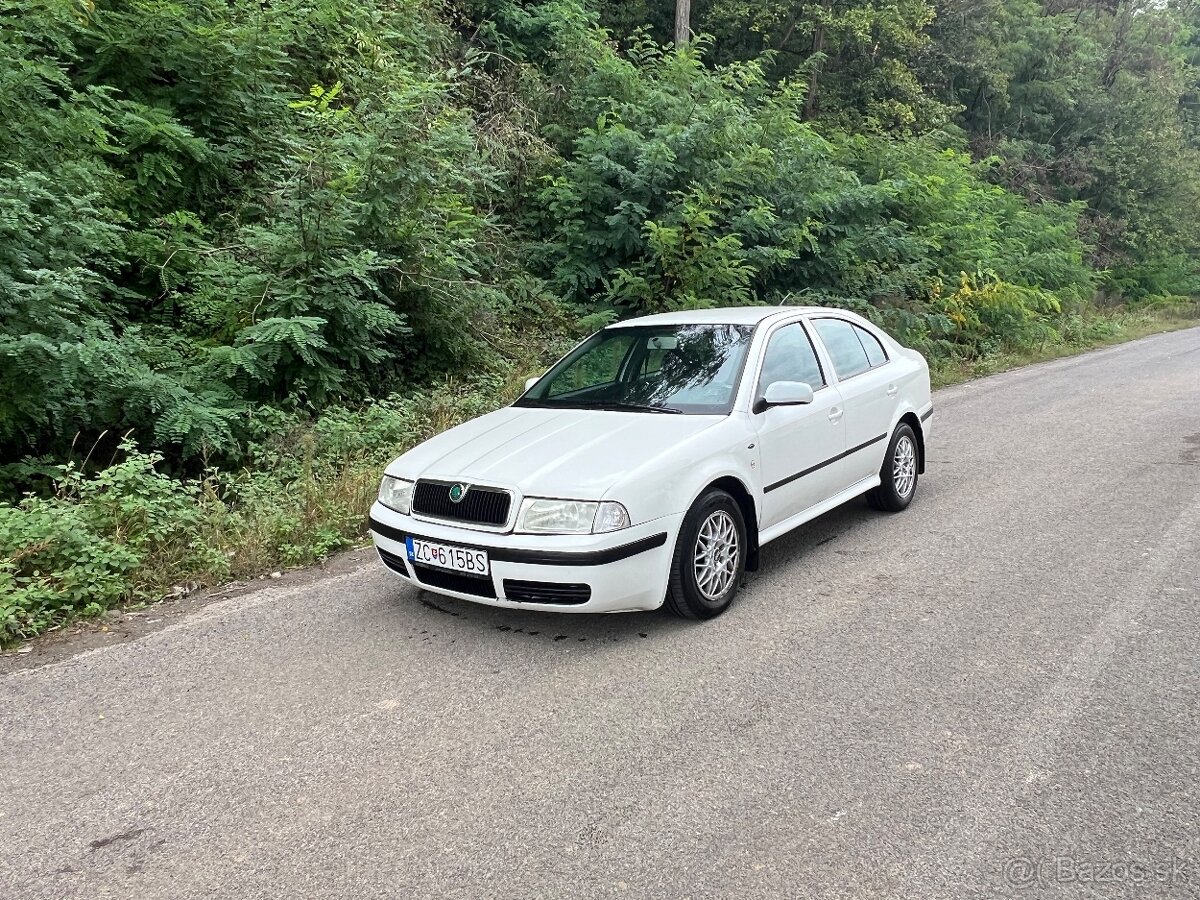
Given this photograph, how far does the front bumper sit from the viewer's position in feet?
13.1

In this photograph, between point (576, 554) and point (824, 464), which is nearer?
point (576, 554)

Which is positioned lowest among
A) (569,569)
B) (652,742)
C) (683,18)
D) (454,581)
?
(652,742)

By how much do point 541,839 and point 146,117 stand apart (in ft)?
27.5

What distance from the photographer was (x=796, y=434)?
16.8 feet

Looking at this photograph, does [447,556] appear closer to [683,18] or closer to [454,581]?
[454,581]

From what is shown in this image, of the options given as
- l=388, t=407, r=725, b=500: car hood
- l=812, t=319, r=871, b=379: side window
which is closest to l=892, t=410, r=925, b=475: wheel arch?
l=812, t=319, r=871, b=379: side window

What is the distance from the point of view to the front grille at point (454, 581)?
13.7ft

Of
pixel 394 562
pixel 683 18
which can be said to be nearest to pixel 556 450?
pixel 394 562

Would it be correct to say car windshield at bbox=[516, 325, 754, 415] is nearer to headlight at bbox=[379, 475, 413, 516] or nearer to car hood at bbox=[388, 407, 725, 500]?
car hood at bbox=[388, 407, 725, 500]

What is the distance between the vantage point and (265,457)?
705 centimetres

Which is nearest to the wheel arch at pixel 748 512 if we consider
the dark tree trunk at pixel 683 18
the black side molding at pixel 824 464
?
the black side molding at pixel 824 464

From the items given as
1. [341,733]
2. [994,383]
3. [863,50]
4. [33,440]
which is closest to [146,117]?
[33,440]

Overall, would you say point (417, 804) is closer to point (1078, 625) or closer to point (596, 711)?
point (596, 711)

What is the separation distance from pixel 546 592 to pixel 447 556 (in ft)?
1.74
